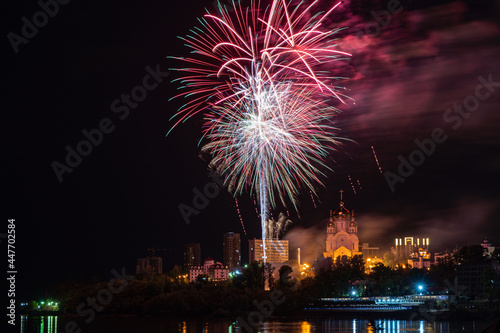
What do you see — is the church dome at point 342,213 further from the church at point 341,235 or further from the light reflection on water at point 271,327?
the light reflection on water at point 271,327

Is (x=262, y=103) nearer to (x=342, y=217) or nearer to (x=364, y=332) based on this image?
(x=364, y=332)

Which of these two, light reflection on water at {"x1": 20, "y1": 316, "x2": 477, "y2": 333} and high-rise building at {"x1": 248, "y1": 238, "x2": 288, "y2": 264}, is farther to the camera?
high-rise building at {"x1": 248, "y1": 238, "x2": 288, "y2": 264}

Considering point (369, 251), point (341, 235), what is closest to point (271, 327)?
point (341, 235)

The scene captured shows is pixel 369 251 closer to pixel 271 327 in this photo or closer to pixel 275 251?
pixel 275 251

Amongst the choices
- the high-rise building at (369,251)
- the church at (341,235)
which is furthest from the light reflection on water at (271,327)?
the high-rise building at (369,251)

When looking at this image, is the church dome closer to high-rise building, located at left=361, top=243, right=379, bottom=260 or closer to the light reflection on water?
high-rise building, located at left=361, top=243, right=379, bottom=260

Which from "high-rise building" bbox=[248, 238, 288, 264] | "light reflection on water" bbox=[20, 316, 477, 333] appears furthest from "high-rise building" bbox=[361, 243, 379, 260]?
"light reflection on water" bbox=[20, 316, 477, 333]

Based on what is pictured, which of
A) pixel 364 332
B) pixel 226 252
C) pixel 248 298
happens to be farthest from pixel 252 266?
pixel 226 252

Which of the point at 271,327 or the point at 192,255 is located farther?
the point at 192,255
